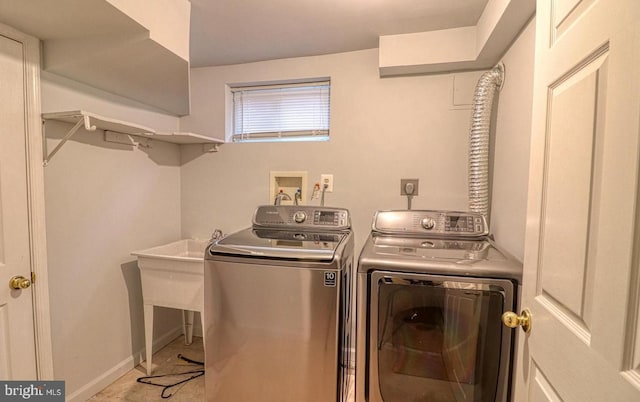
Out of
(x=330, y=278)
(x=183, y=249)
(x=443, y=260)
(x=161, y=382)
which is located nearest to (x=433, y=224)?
(x=443, y=260)

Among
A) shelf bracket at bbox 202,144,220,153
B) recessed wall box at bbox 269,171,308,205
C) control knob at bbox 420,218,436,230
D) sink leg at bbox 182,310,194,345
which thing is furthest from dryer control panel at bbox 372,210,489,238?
sink leg at bbox 182,310,194,345

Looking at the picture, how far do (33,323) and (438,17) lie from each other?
266 cm

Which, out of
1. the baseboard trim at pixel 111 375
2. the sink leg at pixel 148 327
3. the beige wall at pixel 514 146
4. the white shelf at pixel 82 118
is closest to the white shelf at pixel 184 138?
the white shelf at pixel 82 118

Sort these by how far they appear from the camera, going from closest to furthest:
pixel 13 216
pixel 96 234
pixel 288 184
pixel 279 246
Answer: pixel 13 216, pixel 279 246, pixel 96 234, pixel 288 184

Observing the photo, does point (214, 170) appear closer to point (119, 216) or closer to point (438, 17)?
point (119, 216)

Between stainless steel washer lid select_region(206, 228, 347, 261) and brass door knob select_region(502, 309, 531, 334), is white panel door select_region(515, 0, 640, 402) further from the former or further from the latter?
stainless steel washer lid select_region(206, 228, 347, 261)

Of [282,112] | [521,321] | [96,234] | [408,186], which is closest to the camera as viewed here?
[521,321]

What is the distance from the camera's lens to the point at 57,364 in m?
1.63

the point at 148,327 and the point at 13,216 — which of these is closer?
the point at 13,216

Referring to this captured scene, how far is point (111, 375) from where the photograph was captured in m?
1.94

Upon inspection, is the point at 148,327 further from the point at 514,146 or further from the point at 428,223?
the point at 514,146

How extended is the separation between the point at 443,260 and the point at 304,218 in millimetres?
930

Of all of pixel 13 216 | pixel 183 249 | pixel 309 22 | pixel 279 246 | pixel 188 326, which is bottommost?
pixel 188 326

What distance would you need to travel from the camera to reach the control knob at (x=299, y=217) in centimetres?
193
